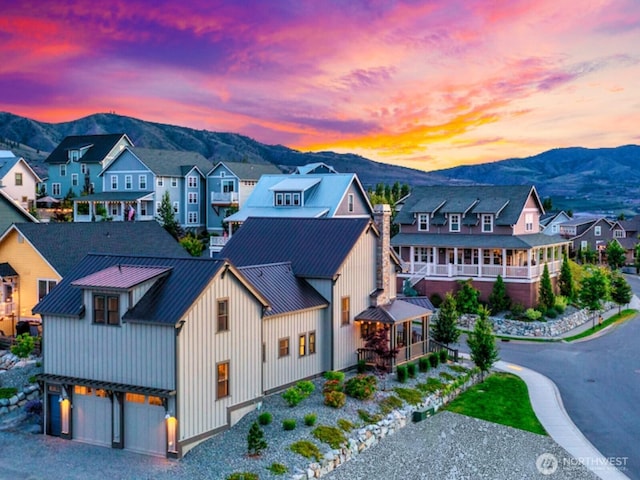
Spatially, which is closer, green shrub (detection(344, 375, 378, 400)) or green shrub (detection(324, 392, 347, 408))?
green shrub (detection(324, 392, 347, 408))

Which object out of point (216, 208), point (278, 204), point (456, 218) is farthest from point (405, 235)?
point (216, 208)

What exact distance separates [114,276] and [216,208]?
53142mm

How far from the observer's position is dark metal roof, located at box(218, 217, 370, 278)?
1283 inches

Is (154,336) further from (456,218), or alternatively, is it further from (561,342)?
(456,218)

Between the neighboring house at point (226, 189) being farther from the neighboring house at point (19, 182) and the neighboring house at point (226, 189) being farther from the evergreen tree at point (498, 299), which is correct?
the evergreen tree at point (498, 299)

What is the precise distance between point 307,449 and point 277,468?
5.84ft

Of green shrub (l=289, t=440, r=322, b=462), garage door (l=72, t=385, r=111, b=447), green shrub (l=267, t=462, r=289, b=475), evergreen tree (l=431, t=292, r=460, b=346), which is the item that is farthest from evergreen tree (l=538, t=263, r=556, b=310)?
garage door (l=72, t=385, r=111, b=447)

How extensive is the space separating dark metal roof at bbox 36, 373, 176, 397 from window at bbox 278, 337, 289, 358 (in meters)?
6.60

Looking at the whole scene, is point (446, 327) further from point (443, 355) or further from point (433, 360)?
point (433, 360)

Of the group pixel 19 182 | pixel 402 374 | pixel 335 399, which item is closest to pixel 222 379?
pixel 335 399

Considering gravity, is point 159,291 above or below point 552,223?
below

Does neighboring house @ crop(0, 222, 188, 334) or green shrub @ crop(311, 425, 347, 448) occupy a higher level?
neighboring house @ crop(0, 222, 188, 334)

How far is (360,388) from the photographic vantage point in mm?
29016

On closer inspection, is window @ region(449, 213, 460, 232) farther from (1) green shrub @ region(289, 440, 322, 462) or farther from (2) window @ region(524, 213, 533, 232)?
(1) green shrub @ region(289, 440, 322, 462)
